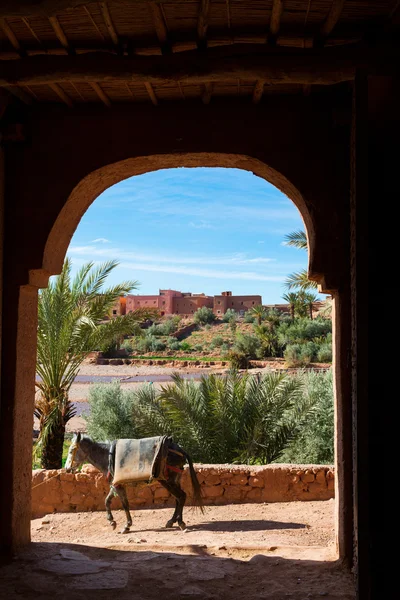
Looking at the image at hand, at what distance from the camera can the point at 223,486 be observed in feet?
27.7

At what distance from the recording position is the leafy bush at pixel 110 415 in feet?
35.0

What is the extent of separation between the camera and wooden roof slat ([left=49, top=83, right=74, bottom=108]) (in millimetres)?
4355

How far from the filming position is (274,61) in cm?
380

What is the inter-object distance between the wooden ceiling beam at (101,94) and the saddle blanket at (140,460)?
4307 mm

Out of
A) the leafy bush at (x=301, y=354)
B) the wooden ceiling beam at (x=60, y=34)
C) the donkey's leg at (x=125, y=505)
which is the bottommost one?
the donkey's leg at (x=125, y=505)

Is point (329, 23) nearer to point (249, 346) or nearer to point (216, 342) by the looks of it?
point (249, 346)

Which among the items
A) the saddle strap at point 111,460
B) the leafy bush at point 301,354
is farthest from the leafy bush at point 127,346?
the saddle strap at point 111,460

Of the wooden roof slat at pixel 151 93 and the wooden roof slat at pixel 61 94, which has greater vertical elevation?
the wooden roof slat at pixel 61 94

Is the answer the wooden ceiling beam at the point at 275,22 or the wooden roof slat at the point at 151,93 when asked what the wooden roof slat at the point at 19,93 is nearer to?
the wooden roof slat at the point at 151,93

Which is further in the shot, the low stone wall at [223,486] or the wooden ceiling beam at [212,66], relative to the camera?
the low stone wall at [223,486]

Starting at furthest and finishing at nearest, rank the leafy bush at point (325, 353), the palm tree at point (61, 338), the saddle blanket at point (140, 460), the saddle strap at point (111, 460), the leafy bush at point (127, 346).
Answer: the leafy bush at point (127, 346) → the leafy bush at point (325, 353) → the palm tree at point (61, 338) → the saddle strap at point (111, 460) → the saddle blanket at point (140, 460)

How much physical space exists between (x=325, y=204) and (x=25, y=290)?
Result: 2597mm

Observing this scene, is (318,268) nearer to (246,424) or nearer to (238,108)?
(238,108)

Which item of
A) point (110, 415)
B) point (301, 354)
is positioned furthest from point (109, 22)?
point (301, 354)
